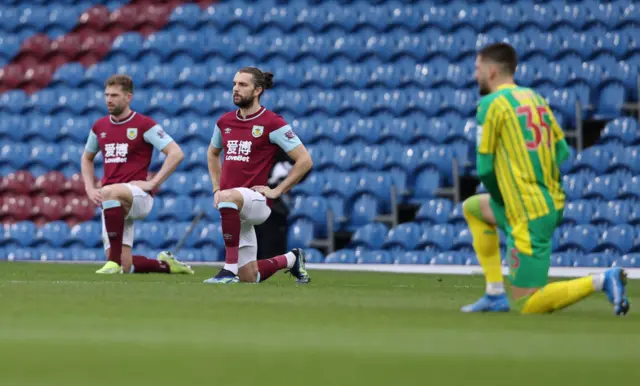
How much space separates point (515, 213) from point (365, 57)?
11027 mm

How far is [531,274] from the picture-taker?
17.3 ft

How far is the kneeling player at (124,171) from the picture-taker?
9406mm

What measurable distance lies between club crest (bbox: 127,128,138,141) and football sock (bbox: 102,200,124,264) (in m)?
0.63

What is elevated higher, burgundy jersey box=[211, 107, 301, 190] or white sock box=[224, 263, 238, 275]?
burgundy jersey box=[211, 107, 301, 190]

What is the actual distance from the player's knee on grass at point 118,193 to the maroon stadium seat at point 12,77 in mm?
8574

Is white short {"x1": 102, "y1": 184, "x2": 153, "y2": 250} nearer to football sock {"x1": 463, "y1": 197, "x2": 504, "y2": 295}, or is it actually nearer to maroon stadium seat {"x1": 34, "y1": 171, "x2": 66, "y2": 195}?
football sock {"x1": 463, "y1": 197, "x2": 504, "y2": 295}

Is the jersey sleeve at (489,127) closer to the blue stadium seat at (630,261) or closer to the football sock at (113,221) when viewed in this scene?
the football sock at (113,221)

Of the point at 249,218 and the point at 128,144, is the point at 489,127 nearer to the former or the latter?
the point at 249,218

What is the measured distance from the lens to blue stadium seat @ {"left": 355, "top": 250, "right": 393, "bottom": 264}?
44.9 feet

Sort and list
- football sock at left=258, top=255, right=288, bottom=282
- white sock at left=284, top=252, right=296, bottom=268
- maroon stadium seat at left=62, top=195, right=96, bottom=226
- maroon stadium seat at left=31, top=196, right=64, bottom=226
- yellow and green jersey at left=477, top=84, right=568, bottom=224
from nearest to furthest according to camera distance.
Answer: yellow and green jersey at left=477, top=84, right=568, bottom=224 → football sock at left=258, top=255, right=288, bottom=282 → white sock at left=284, top=252, right=296, bottom=268 → maroon stadium seat at left=62, top=195, right=96, bottom=226 → maroon stadium seat at left=31, top=196, right=64, bottom=226

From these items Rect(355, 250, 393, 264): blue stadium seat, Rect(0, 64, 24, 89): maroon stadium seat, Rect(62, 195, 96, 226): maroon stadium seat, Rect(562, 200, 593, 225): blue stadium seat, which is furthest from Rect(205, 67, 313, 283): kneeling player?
Rect(0, 64, 24, 89): maroon stadium seat

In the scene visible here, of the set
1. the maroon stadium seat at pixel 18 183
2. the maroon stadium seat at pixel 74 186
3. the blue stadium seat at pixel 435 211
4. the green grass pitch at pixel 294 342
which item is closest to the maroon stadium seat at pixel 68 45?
the maroon stadium seat at pixel 18 183

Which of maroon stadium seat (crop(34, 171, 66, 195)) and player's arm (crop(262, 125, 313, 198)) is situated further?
maroon stadium seat (crop(34, 171, 66, 195))

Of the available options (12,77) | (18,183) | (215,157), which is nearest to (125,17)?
(12,77)
